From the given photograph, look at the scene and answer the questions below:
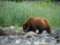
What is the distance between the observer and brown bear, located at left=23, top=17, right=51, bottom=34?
2.25m

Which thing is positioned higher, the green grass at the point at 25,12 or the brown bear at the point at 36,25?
the green grass at the point at 25,12

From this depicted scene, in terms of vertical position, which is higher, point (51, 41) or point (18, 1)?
point (18, 1)

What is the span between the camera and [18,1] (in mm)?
2236

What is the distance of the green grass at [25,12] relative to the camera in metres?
2.23

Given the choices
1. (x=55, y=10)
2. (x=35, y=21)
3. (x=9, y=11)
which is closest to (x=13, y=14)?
(x=9, y=11)

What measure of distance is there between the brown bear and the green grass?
0.13 ft

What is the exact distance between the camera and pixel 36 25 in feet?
7.41

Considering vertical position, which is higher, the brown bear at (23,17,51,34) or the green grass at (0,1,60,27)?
the green grass at (0,1,60,27)

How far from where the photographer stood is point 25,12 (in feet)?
7.37

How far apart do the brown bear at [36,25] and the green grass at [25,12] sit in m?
0.04

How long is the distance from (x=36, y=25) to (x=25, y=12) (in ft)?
0.55

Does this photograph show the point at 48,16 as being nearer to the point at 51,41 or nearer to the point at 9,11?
the point at 51,41

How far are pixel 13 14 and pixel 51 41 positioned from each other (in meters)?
0.45

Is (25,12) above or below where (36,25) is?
above
